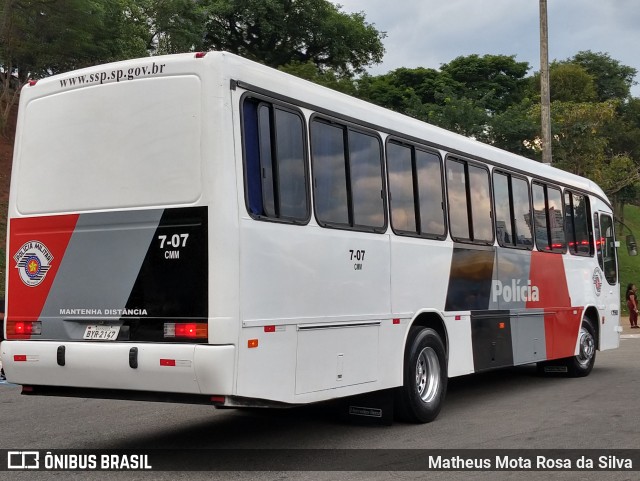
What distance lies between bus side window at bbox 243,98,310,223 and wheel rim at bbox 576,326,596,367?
7.70 m

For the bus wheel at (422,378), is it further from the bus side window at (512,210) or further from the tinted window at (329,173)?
the bus side window at (512,210)

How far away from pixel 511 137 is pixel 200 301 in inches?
1059

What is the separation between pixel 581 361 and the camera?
14.2 m

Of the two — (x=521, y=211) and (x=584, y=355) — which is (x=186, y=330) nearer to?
(x=521, y=211)

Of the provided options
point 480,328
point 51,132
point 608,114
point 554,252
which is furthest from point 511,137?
point 51,132

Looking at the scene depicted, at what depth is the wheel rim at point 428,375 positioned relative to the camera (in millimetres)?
9586

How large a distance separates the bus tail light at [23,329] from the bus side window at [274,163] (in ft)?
7.09

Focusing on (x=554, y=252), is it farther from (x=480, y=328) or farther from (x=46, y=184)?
(x=46, y=184)

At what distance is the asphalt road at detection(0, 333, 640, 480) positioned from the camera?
23.7 feet

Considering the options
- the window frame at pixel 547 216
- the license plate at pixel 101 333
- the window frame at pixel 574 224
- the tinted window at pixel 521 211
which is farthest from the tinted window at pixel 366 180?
the window frame at pixel 574 224

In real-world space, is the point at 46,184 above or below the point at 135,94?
below

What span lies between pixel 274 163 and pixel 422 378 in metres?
3.31

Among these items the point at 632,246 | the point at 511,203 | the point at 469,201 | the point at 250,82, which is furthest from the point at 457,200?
the point at 632,246

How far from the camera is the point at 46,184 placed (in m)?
7.93
